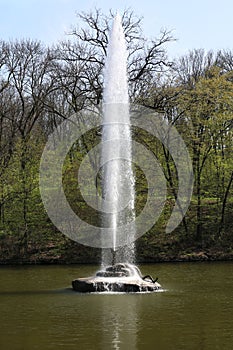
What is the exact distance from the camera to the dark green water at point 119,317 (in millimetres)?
10820

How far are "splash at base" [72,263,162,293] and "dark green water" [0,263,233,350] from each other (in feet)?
1.71

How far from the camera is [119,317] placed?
13258 millimetres

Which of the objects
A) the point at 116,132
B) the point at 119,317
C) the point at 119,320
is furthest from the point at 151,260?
the point at 119,320

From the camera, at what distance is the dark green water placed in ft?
35.5

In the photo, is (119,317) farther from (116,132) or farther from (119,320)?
(116,132)

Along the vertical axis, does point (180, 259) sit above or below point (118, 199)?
below

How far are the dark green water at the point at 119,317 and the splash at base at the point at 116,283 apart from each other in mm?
521

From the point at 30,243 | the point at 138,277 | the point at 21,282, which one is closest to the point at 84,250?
the point at 30,243

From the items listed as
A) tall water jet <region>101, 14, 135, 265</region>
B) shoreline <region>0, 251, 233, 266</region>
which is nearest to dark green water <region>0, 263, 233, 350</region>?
tall water jet <region>101, 14, 135, 265</region>

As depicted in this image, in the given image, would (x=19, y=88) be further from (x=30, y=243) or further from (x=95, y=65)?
(x=30, y=243)

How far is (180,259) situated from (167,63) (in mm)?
11361

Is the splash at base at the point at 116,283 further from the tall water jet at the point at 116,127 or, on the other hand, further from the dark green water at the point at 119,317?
the tall water jet at the point at 116,127

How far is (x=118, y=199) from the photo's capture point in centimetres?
2158

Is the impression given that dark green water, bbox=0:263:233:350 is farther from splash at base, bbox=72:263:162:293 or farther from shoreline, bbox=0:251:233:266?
shoreline, bbox=0:251:233:266
